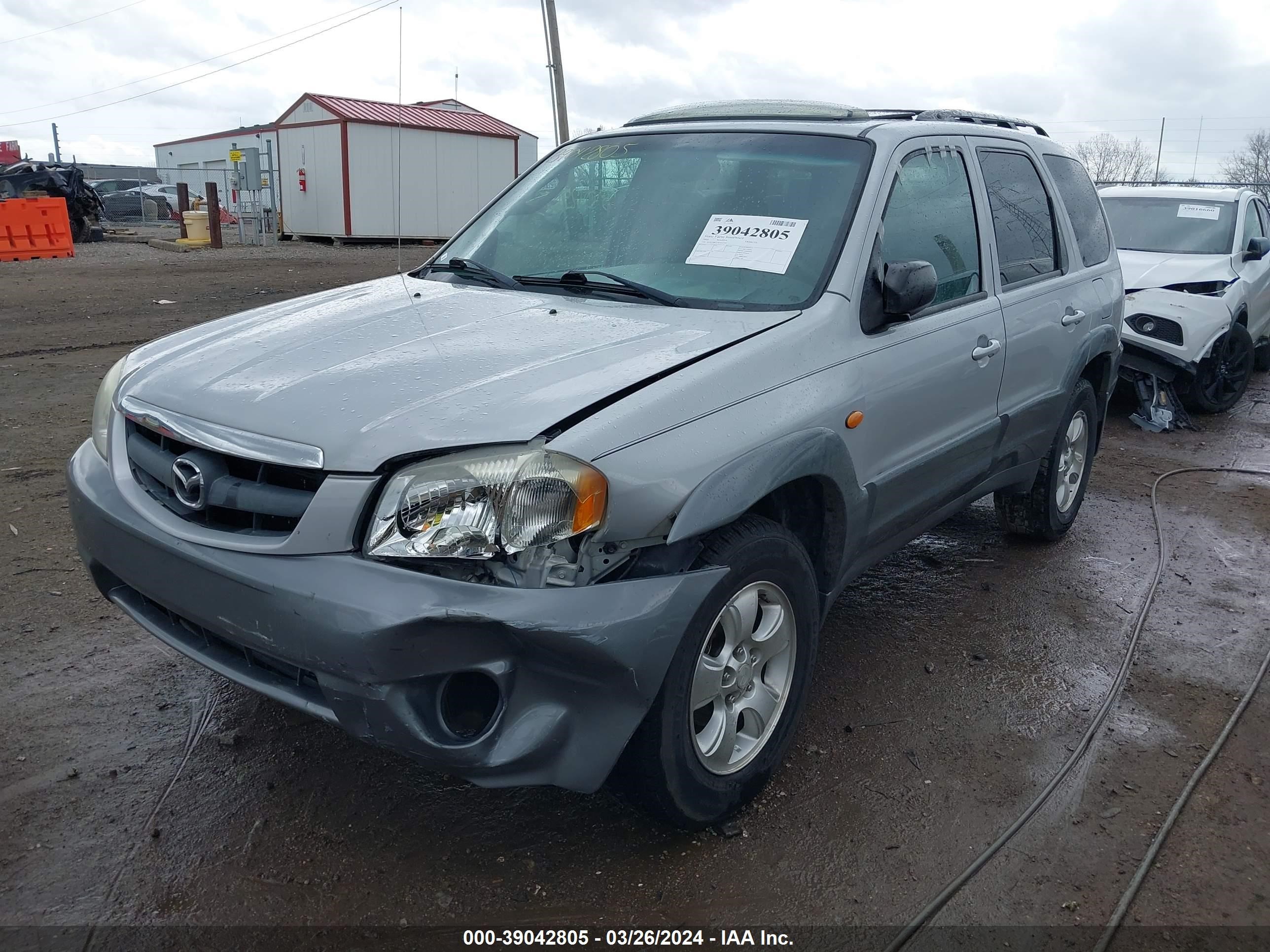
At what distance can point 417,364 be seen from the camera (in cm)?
264

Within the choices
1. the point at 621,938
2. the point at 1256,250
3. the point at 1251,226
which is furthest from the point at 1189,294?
the point at 621,938

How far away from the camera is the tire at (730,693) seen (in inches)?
96.8

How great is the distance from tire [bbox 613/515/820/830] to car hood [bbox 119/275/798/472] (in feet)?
1.76

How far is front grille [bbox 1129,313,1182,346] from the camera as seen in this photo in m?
7.90

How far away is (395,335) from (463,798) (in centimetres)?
131

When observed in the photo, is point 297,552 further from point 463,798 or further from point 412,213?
point 412,213

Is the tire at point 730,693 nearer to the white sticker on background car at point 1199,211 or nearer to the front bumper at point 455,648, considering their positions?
the front bumper at point 455,648

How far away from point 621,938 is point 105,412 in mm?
2017

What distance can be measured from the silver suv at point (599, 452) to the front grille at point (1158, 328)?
15.3 feet

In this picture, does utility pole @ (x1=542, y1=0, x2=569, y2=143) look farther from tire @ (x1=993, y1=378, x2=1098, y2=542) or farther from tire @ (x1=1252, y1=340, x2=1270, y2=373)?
tire @ (x1=993, y1=378, x2=1098, y2=542)

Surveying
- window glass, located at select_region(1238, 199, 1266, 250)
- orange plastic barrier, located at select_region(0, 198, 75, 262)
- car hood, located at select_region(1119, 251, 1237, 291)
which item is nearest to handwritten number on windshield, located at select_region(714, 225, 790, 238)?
car hood, located at select_region(1119, 251, 1237, 291)

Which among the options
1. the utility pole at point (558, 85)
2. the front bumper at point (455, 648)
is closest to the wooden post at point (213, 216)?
the utility pole at point (558, 85)

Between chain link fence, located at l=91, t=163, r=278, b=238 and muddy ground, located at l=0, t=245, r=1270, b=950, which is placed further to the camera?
chain link fence, located at l=91, t=163, r=278, b=238

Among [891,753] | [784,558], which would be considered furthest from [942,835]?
[784,558]
